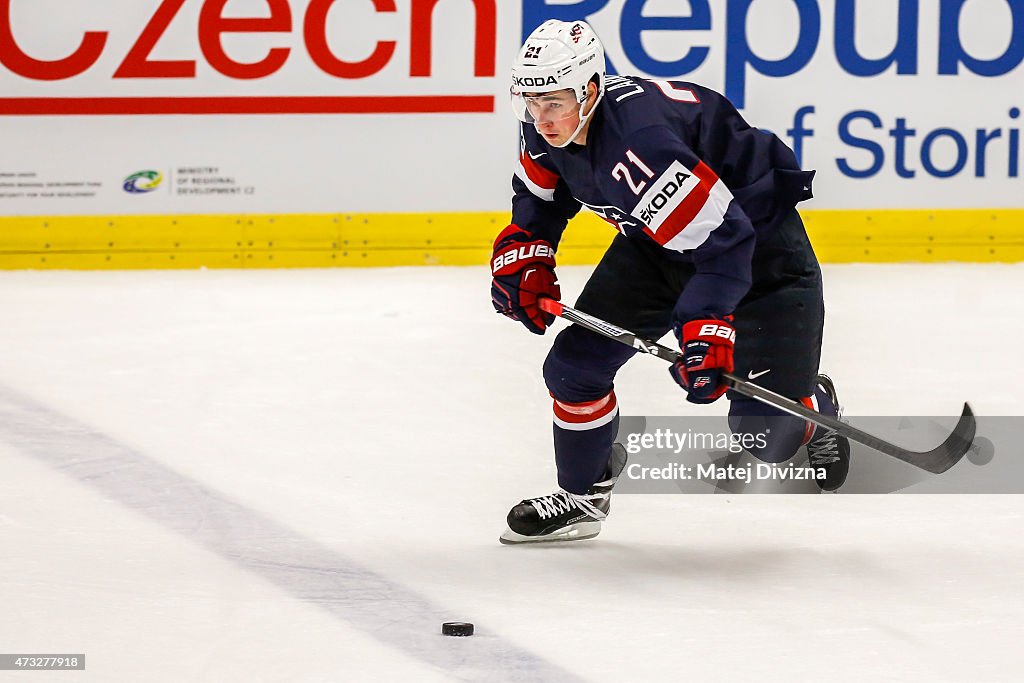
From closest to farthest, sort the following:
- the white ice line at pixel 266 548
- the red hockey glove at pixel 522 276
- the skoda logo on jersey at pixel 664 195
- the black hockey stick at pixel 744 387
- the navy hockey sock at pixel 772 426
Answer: the white ice line at pixel 266 548 < the skoda logo on jersey at pixel 664 195 < the black hockey stick at pixel 744 387 < the red hockey glove at pixel 522 276 < the navy hockey sock at pixel 772 426

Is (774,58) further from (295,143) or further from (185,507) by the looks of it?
(185,507)

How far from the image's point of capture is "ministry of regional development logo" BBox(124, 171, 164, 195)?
573cm

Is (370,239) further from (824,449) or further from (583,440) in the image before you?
(583,440)

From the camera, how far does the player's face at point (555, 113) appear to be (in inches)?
95.9

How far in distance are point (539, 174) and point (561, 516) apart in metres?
0.69

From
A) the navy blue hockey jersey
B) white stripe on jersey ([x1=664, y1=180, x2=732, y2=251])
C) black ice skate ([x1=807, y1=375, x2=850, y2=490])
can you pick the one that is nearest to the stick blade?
Answer: black ice skate ([x1=807, y1=375, x2=850, y2=490])

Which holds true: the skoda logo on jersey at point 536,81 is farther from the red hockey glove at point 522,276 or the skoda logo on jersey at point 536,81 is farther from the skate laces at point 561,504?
the skate laces at point 561,504

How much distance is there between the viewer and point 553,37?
244 centimetres

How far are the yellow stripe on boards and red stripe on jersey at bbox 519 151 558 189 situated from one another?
3.05m

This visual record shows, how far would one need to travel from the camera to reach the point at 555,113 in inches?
96.4

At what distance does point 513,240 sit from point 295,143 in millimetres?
3222

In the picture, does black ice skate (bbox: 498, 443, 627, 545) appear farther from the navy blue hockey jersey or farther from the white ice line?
the navy blue hockey jersey

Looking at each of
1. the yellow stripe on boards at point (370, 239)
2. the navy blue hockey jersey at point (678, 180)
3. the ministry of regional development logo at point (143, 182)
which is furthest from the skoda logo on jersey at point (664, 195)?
the ministry of regional development logo at point (143, 182)

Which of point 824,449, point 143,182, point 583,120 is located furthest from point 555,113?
point 143,182
